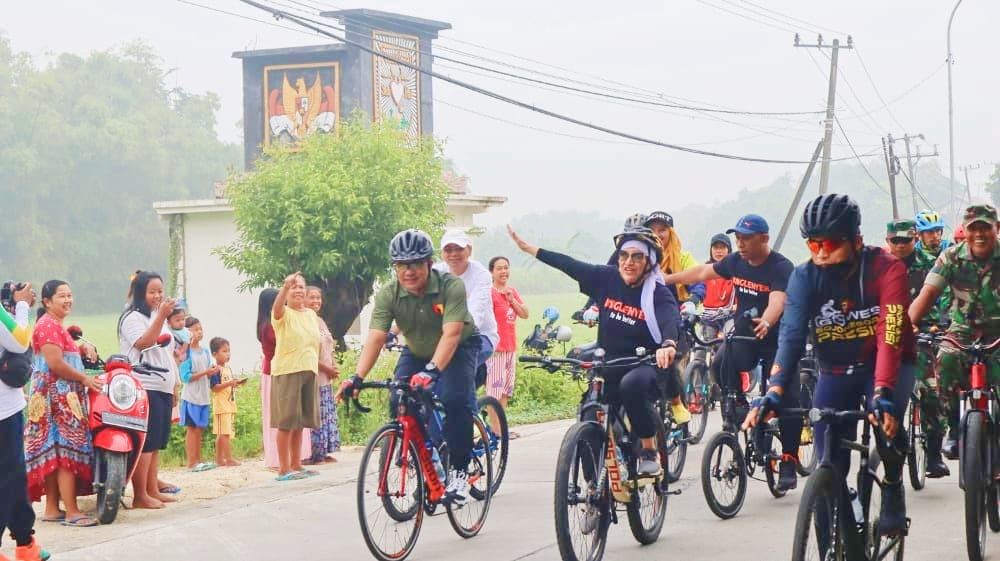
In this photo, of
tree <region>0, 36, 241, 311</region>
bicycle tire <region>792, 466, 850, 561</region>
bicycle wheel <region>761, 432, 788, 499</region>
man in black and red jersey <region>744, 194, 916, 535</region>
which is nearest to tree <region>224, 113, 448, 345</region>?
bicycle wheel <region>761, 432, 788, 499</region>

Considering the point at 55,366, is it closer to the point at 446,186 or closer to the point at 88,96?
the point at 446,186

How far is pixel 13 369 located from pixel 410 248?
2.37 metres

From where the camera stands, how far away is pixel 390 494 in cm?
784

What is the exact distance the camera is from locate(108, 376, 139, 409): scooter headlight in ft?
32.1

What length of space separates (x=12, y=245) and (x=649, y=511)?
7395 cm

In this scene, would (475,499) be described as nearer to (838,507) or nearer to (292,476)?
(292,476)

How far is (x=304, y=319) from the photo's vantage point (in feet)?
39.5

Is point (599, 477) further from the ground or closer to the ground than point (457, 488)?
further from the ground

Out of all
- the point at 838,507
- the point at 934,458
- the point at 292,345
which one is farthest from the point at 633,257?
the point at 292,345

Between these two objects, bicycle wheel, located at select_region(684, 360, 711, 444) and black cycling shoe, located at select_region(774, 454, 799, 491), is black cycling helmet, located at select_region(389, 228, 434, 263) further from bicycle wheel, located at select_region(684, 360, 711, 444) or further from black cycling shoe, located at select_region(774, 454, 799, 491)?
bicycle wheel, located at select_region(684, 360, 711, 444)

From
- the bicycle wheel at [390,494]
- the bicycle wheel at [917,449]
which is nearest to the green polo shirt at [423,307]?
the bicycle wheel at [390,494]

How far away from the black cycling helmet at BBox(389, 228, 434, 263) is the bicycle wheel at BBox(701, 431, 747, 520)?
225 centimetres

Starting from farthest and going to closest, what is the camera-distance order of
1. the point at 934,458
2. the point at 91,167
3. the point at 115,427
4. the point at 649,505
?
1. the point at 91,167
2. the point at 115,427
3. the point at 934,458
4. the point at 649,505

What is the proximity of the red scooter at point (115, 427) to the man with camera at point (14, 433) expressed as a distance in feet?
5.86
